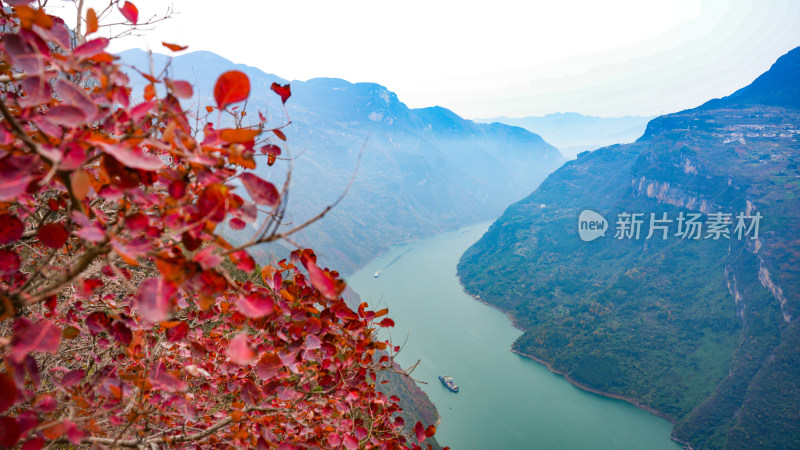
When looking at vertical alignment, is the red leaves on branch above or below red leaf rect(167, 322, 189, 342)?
above

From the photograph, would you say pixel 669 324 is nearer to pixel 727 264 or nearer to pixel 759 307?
pixel 759 307

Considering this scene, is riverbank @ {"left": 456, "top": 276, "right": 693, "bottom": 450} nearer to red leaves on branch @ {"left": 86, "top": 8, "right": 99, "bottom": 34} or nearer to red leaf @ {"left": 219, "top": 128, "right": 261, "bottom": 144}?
red leaf @ {"left": 219, "top": 128, "right": 261, "bottom": 144}

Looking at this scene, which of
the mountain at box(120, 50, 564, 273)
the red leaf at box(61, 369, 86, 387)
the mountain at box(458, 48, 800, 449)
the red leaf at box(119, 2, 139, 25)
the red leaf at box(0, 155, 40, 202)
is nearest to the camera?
the red leaf at box(0, 155, 40, 202)

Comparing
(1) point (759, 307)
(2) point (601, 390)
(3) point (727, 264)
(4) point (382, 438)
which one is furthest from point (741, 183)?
(4) point (382, 438)

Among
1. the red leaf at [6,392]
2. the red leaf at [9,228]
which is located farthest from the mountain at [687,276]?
the red leaf at [9,228]

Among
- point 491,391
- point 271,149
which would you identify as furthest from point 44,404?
point 491,391

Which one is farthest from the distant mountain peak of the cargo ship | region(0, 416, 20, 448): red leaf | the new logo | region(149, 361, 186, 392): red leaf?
region(0, 416, 20, 448): red leaf
